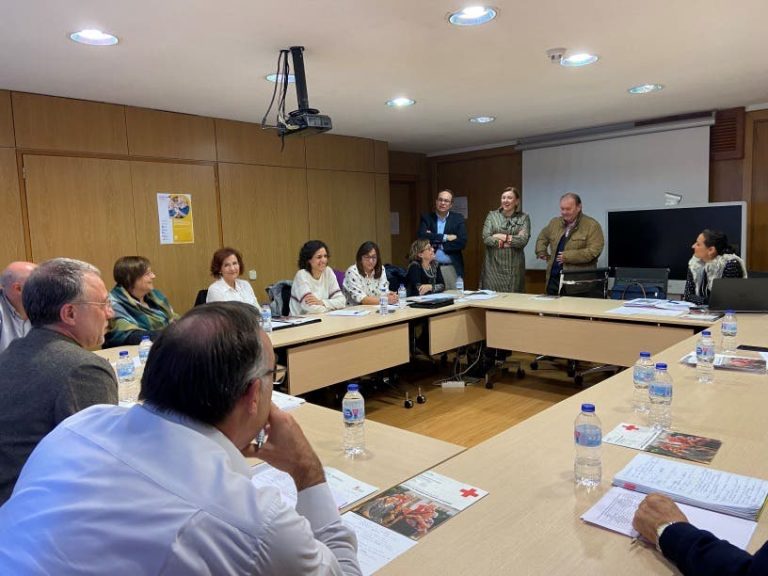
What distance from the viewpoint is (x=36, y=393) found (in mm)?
1310

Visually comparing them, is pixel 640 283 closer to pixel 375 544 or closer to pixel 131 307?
pixel 131 307

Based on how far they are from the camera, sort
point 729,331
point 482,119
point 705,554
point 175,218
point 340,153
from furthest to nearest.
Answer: point 340,153 → point 482,119 → point 175,218 → point 729,331 → point 705,554

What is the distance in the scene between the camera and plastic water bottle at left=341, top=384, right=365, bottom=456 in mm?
1596

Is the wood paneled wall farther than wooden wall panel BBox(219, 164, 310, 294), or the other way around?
wooden wall panel BBox(219, 164, 310, 294)

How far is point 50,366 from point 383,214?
5.54 metres

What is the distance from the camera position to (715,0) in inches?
103

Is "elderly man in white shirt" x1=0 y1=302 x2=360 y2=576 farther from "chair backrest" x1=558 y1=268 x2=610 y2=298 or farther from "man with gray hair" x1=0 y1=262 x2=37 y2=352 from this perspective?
"chair backrest" x1=558 y1=268 x2=610 y2=298

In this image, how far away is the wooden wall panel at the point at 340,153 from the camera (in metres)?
5.91

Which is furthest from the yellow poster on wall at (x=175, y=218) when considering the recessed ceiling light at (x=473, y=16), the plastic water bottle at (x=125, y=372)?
the recessed ceiling light at (x=473, y=16)

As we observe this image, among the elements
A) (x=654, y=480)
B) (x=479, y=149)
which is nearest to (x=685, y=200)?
(x=479, y=149)

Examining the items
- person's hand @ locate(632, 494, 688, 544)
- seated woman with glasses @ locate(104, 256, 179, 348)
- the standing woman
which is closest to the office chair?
the standing woman

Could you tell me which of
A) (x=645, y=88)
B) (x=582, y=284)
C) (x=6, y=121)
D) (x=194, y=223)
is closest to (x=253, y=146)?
(x=194, y=223)

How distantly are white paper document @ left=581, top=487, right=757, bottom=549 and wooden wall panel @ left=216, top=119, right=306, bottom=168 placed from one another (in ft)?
15.3

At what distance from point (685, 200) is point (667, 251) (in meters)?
0.55
